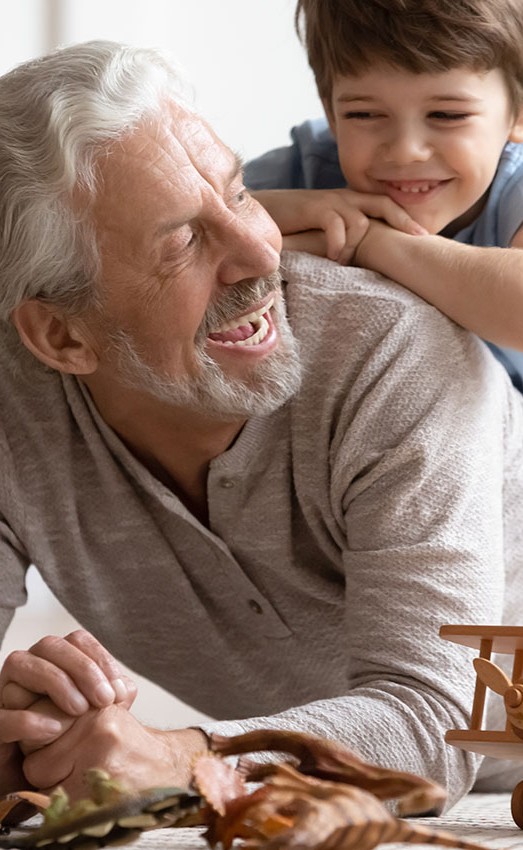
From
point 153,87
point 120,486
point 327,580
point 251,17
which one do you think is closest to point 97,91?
point 153,87

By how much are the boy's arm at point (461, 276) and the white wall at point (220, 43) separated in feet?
6.80

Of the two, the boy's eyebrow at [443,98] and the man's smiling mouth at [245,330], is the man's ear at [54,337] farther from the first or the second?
the boy's eyebrow at [443,98]

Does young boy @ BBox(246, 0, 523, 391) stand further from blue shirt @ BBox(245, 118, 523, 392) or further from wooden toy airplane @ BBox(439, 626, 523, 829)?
wooden toy airplane @ BBox(439, 626, 523, 829)

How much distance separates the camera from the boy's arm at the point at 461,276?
59.0 inches

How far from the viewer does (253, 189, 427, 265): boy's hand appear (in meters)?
1.68

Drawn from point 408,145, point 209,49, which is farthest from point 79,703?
point 209,49

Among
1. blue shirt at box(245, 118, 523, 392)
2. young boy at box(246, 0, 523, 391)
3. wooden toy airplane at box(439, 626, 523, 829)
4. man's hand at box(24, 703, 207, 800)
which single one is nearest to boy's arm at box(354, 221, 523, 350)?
young boy at box(246, 0, 523, 391)

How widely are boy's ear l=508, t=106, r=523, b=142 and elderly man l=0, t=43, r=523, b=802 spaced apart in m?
0.41

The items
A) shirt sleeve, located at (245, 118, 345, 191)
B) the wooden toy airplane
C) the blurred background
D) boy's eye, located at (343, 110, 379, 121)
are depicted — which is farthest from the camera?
the blurred background

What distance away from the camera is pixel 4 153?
1.55m

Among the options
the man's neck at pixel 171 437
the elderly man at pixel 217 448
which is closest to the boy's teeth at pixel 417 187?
the elderly man at pixel 217 448

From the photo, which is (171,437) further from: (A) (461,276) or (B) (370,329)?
(A) (461,276)

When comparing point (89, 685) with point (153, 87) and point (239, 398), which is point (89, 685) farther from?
point (153, 87)

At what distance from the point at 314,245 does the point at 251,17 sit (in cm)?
218
